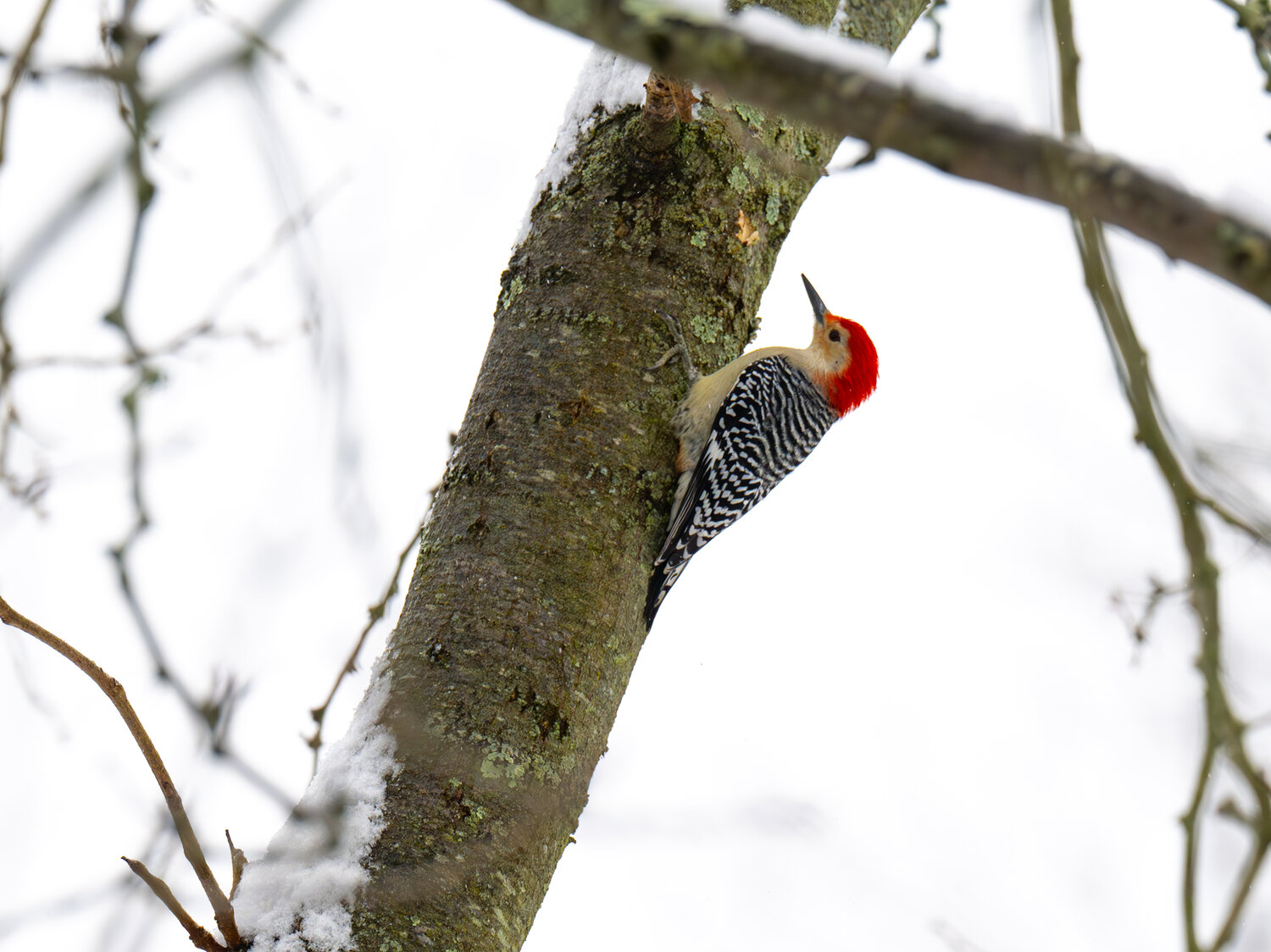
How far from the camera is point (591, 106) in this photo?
11.9 feet

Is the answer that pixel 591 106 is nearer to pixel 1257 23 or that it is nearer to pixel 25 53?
pixel 1257 23

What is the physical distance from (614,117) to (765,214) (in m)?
0.61

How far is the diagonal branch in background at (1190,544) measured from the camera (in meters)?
1.16

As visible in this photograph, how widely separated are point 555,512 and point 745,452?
216 cm

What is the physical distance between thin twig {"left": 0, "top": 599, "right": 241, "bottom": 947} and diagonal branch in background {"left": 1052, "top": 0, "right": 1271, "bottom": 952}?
1.36 metres

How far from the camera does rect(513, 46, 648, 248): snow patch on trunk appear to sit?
3.52m

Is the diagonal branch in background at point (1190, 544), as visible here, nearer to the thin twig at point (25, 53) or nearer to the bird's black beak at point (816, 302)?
the thin twig at point (25, 53)

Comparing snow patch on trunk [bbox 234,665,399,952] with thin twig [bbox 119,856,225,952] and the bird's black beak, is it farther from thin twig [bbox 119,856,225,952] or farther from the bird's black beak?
the bird's black beak

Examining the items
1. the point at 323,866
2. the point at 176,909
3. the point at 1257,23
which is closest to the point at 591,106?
Result: the point at 1257,23

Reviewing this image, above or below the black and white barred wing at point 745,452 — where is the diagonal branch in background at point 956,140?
below

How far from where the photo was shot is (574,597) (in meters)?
2.65

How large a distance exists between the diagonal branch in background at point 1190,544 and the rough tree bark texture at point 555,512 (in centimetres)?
51

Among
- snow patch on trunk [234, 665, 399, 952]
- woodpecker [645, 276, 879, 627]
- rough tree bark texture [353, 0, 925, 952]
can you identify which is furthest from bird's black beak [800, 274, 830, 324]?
snow patch on trunk [234, 665, 399, 952]

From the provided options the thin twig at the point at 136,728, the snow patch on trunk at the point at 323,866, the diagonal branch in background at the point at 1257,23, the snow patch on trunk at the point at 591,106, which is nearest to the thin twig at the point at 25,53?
the thin twig at the point at 136,728
